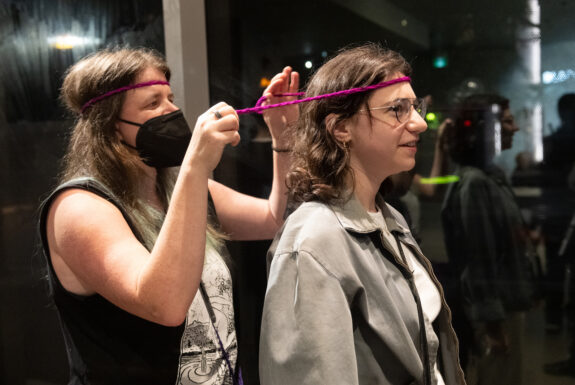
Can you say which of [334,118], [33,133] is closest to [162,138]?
[334,118]

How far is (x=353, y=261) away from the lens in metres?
1.28

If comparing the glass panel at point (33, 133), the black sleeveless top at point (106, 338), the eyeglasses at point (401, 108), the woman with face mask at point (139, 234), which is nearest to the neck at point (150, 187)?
the woman with face mask at point (139, 234)

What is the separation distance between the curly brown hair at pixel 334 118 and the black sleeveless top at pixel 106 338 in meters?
0.47

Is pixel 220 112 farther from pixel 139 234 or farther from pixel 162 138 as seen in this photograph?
pixel 139 234

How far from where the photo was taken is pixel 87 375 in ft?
4.97

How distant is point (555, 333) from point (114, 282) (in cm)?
143

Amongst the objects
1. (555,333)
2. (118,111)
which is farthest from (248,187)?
(555,333)

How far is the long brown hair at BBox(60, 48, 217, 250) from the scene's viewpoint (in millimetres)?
1585

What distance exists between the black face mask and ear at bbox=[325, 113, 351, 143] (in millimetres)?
443

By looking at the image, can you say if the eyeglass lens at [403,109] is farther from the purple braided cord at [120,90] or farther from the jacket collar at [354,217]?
the purple braided cord at [120,90]

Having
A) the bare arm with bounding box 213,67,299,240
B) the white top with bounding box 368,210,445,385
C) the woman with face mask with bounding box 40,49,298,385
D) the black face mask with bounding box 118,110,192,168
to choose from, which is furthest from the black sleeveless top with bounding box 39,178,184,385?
the white top with bounding box 368,210,445,385

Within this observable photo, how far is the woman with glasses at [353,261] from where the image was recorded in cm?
121

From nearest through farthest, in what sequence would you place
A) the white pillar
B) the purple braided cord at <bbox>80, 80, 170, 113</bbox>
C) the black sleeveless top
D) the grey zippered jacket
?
the grey zippered jacket
the black sleeveless top
the purple braided cord at <bbox>80, 80, 170, 113</bbox>
the white pillar

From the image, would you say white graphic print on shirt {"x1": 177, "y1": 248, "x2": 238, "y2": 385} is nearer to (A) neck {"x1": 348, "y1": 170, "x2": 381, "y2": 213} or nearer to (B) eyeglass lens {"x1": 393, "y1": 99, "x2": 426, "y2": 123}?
(A) neck {"x1": 348, "y1": 170, "x2": 381, "y2": 213}
